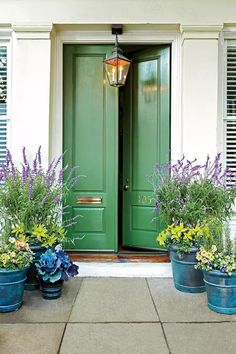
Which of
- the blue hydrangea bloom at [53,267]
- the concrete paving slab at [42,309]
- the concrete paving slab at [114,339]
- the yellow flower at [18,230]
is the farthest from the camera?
the yellow flower at [18,230]

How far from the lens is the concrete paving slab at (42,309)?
2631mm

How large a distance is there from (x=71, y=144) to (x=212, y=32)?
195 cm

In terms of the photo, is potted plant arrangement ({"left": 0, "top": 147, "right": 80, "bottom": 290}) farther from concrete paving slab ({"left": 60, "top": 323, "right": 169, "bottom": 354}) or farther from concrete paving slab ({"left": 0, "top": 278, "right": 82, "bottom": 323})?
concrete paving slab ({"left": 60, "top": 323, "right": 169, "bottom": 354})

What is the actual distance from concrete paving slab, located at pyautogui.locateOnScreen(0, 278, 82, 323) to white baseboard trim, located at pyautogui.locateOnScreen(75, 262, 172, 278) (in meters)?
0.35

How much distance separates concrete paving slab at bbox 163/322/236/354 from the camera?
2.20 metres

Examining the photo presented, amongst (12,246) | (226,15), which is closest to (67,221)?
(12,246)

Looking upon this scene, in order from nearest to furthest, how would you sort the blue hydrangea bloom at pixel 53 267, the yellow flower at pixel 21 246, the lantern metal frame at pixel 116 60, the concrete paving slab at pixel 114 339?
the concrete paving slab at pixel 114 339 < the yellow flower at pixel 21 246 < the blue hydrangea bloom at pixel 53 267 < the lantern metal frame at pixel 116 60

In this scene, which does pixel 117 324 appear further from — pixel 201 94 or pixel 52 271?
pixel 201 94

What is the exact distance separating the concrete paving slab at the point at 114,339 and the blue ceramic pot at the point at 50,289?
523 mm

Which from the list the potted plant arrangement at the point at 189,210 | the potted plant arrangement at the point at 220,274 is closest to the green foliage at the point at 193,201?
the potted plant arrangement at the point at 189,210

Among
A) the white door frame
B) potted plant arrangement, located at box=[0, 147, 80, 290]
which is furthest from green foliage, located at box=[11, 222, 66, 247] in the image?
the white door frame

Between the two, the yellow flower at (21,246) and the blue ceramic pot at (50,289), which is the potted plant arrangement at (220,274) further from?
the yellow flower at (21,246)

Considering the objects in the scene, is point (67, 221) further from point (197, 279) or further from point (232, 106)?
point (232, 106)

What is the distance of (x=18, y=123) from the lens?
367cm
